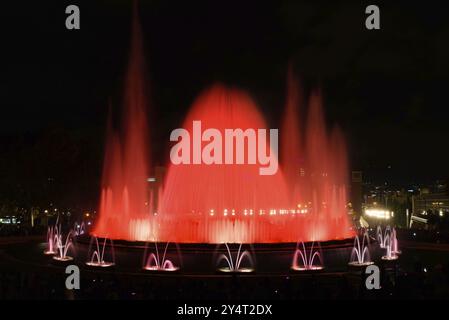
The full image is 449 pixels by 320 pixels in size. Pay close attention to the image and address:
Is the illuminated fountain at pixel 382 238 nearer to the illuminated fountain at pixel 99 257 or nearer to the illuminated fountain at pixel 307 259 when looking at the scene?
the illuminated fountain at pixel 307 259

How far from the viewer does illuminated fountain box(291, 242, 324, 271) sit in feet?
59.3

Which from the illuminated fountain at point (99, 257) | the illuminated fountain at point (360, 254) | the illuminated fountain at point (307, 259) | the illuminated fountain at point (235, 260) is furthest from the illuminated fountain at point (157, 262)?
the illuminated fountain at point (360, 254)

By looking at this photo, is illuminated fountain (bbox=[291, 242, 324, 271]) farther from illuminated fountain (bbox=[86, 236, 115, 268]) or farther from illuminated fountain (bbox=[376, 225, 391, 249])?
illuminated fountain (bbox=[86, 236, 115, 268])

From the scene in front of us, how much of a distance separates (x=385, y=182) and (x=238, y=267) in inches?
4467

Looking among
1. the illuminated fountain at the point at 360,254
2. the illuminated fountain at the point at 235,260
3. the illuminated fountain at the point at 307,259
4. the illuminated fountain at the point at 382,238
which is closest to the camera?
the illuminated fountain at the point at 235,260

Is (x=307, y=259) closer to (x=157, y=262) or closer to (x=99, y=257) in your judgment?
(x=157, y=262)

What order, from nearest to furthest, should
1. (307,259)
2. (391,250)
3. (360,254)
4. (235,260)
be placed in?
1. (235,260)
2. (307,259)
3. (360,254)
4. (391,250)

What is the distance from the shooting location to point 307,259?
1836 cm

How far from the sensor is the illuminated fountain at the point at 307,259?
18.1 meters

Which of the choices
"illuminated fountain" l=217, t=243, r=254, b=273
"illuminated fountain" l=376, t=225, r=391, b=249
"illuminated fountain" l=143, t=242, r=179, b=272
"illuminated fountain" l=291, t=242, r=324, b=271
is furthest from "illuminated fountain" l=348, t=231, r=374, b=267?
"illuminated fountain" l=143, t=242, r=179, b=272

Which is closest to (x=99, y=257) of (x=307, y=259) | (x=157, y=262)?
(x=157, y=262)

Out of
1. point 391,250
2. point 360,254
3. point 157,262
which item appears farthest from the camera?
point 391,250
